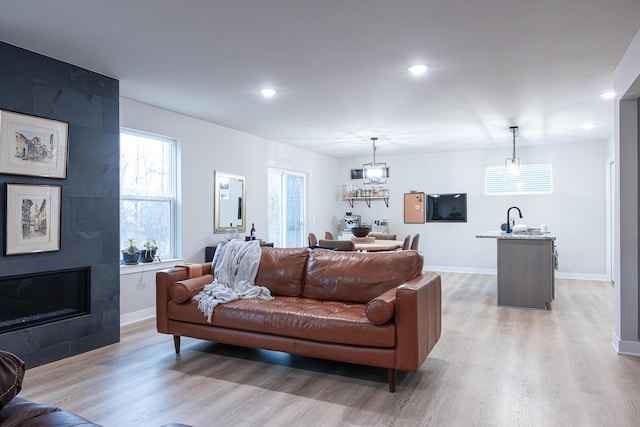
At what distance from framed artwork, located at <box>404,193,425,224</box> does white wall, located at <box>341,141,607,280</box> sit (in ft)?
0.36

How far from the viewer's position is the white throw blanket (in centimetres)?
362

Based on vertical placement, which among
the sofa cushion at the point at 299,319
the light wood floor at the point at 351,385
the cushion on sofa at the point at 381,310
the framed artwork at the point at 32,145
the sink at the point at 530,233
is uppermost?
the framed artwork at the point at 32,145

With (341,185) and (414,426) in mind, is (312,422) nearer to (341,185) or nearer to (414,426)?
(414,426)

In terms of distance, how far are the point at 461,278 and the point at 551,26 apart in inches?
219

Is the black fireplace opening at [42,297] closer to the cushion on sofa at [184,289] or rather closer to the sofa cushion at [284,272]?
the cushion on sofa at [184,289]

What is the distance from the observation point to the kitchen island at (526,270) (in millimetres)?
5320

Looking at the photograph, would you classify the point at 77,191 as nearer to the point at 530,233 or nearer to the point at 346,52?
the point at 346,52

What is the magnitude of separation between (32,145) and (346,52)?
2660 millimetres

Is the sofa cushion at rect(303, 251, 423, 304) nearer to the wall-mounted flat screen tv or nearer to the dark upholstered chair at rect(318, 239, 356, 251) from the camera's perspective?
the dark upholstered chair at rect(318, 239, 356, 251)

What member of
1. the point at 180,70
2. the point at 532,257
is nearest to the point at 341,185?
the point at 532,257

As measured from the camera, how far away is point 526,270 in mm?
5414

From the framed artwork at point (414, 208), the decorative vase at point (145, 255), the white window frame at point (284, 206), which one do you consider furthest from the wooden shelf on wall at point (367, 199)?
the decorative vase at point (145, 255)

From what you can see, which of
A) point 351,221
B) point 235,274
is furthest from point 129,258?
point 351,221

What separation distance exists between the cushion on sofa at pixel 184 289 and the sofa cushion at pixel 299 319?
0.24ft
